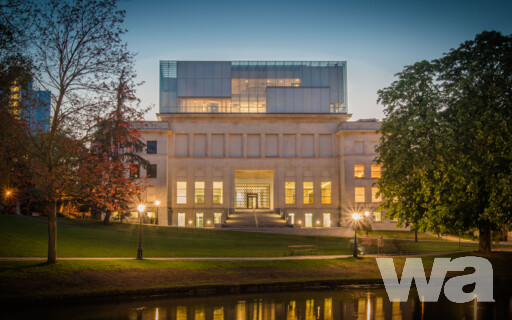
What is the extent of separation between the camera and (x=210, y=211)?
6906 centimetres

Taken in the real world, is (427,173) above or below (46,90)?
below

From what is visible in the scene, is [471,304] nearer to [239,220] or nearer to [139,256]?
[139,256]

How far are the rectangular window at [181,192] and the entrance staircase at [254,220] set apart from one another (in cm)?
772

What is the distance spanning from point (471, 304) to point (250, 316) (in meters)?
9.63

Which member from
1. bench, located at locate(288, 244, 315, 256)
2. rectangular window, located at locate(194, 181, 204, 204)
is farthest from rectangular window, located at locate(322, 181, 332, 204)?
bench, located at locate(288, 244, 315, 256)

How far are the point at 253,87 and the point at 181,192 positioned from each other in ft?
67.0

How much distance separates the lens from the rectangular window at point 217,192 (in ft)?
229

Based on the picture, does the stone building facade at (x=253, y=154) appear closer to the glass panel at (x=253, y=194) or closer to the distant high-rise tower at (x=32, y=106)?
the glass panel at (x=253, y=194)

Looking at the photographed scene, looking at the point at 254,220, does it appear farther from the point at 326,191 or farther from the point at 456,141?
the point at 456,141

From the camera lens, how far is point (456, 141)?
97.8ft

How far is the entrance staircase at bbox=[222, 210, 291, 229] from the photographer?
5756 centimetres

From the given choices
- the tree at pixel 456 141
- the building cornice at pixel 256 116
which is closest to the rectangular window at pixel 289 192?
the building cornice at pixel 256 116

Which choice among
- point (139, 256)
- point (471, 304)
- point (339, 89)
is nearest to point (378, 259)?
point (471, 304)
